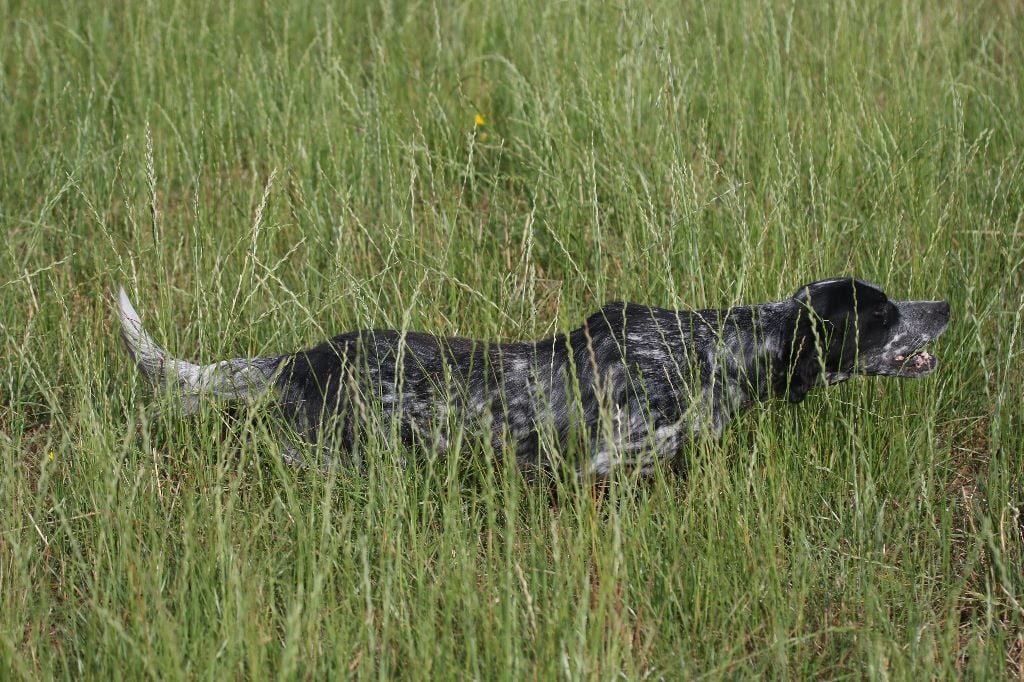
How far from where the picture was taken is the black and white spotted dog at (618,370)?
154 inches

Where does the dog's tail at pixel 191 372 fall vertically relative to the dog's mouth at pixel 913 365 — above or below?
below

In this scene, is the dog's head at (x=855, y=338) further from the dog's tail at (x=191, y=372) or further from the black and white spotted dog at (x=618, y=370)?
the dog's tail at (x=191, y=372)

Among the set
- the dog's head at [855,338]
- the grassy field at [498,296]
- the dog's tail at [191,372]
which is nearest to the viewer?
the grassy field at [498,296]

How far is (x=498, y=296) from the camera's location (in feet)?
15.9

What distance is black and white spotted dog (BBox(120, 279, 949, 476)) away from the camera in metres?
3.92

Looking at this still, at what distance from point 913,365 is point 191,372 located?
2.44 metres

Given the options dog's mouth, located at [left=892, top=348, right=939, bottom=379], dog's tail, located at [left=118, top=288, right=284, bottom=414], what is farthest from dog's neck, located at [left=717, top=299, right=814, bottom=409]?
dog's tail, located at [left=118, top=288, right=284, bottom=414]

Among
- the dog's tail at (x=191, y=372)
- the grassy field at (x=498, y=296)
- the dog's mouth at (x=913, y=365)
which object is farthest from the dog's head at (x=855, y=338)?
the dog's tail at (x=191, y=372)

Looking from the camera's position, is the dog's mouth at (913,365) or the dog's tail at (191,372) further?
the dog's mouth at (913,365)

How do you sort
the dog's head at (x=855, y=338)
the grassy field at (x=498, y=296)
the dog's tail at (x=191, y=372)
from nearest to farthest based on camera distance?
the grassy field at (x=498, y=296)
the dog's tail at (x=191, y=372)
the dog's head at (x=855, y=338)

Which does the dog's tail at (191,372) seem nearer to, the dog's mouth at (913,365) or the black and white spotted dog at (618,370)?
the black and white spotted dog at (618,370)

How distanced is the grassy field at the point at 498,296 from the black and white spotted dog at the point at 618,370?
0.44ft

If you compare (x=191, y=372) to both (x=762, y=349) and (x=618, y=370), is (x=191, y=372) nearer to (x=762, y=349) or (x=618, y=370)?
(x=618, y=370)

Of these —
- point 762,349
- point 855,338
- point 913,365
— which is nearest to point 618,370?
point 762,349
